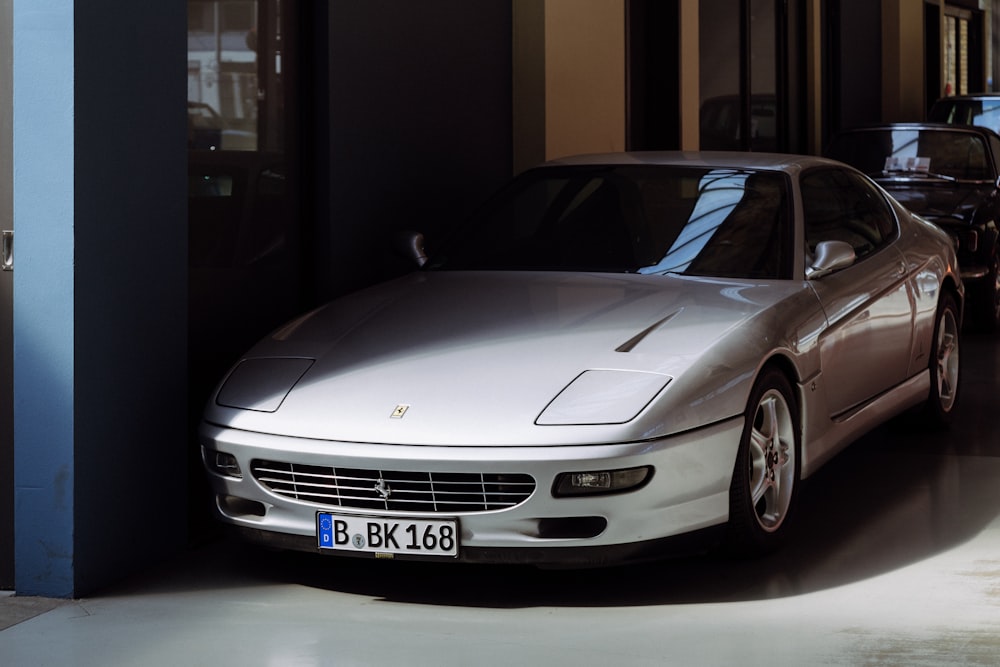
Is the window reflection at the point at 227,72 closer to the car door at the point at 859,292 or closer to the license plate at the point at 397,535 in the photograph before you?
the license plate at the point at 397,535

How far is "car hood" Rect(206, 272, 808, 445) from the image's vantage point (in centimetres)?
446

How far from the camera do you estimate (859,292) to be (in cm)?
598

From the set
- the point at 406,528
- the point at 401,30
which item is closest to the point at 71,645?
the point at 406,528

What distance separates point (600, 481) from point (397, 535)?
2.05 ft

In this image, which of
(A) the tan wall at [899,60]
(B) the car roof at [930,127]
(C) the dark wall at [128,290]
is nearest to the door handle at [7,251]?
(C) the dark wall at [128,290]

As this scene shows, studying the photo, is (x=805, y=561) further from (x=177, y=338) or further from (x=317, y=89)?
(x=317, y=89)

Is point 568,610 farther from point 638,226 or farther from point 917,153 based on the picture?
point 917,153

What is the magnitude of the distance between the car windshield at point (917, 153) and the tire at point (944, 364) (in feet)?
14.9

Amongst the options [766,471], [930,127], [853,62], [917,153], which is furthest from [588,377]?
[853,62]

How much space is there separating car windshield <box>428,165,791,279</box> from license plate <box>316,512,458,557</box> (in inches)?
66.2

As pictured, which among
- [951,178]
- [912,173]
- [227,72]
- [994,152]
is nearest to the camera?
[227,72]

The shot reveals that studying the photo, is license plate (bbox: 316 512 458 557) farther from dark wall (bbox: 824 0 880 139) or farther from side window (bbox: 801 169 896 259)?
dark wall (bbox: 824 0 880 139)

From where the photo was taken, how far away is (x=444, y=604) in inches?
181

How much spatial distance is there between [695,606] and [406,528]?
91 centimetres
